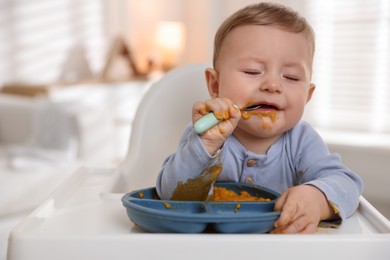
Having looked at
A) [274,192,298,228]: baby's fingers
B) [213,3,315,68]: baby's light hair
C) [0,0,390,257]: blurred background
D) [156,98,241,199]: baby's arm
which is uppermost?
[213,3,315,68]: baby's light hair

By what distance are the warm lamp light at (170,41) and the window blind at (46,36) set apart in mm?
561

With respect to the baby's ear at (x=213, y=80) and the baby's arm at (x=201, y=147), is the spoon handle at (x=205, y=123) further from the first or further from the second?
the baby's ear at (x=213, y=80)

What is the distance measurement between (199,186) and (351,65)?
2679 mm

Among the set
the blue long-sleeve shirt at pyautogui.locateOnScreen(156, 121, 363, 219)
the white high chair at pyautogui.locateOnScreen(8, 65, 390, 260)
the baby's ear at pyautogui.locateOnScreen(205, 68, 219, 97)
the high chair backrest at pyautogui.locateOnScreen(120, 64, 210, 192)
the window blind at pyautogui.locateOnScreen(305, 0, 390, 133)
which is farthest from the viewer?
the window blind at pyautogui.locateOnScreen(305, 0, 390, 133)

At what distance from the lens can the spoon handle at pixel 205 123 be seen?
70cm

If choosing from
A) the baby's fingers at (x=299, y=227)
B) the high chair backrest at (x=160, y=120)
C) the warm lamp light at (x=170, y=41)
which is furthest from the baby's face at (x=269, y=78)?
the warm lamp light at (x=170, y=41)

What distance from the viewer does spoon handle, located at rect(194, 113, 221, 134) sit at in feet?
2.28

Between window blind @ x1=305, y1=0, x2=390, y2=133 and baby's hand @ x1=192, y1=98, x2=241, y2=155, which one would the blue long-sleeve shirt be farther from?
window blind @ x1=305, y1=0, x2=390, y2=133

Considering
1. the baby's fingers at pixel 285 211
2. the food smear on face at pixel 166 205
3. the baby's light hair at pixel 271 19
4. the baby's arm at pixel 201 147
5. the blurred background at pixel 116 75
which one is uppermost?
the baby's light hair at pixel 271 19

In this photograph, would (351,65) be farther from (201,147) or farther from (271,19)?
(201,147)

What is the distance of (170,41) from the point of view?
13.6 ft

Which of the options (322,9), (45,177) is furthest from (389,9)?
(45,177)

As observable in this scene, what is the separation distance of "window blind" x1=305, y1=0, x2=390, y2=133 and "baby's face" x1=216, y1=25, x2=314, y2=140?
242 centimetres

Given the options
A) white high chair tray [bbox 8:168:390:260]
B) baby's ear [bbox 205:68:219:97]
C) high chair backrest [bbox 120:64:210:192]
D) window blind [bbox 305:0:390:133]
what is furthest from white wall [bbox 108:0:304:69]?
white high chair tray [bbox 8:168:390:260]
